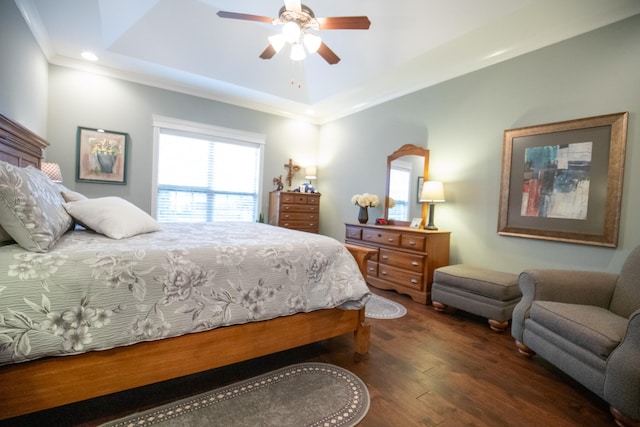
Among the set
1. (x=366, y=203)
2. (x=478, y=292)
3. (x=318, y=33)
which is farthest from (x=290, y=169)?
(x=478, y=292)

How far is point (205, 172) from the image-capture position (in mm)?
4602

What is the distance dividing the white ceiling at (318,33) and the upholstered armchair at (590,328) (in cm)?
206

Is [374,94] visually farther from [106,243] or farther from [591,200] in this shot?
[106,243]

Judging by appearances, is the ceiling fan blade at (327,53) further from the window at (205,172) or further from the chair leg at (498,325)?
the chair leg at (498,325)

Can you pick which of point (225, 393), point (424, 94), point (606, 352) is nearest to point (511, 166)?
point (424, 94)

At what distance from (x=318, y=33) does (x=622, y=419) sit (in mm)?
4087

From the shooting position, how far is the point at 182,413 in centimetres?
138

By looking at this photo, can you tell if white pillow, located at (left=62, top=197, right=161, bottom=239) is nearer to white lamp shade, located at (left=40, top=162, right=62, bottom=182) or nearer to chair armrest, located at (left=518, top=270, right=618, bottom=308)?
white lamp shade, located at (left=40, top=162, right=62, bottom=182)

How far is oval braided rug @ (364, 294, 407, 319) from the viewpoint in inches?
108

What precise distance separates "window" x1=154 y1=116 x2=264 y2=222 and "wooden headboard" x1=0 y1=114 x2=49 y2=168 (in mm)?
1379

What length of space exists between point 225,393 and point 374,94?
13.5 feet

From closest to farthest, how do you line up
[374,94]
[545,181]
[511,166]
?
[545,181] → [511,166] → [374,94]

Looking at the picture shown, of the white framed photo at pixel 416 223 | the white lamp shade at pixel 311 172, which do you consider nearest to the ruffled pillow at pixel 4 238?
the white framed photo at pixel 416 223

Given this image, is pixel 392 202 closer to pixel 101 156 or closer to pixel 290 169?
pixel 290 169
